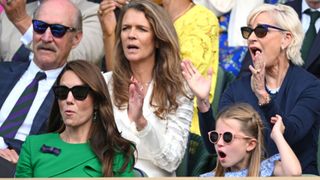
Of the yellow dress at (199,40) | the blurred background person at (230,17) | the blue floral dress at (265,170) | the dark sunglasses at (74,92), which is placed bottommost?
the blurred background person at (230,17)

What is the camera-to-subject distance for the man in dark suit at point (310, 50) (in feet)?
28.5

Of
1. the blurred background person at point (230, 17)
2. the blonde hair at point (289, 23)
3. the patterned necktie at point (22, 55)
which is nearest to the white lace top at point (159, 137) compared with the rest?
the blonde hair at point (289, 23)

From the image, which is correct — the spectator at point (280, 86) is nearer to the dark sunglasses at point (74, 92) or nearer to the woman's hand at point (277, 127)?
the woman's hand at point (277, 127)

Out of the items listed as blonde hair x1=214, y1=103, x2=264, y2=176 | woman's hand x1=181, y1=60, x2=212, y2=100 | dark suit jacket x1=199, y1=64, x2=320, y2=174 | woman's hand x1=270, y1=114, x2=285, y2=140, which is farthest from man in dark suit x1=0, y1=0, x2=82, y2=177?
woman's hand x1=270, y1=114, x2=285, y2=140

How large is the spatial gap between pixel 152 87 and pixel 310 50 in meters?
1.61

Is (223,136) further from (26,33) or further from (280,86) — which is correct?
(26,33)

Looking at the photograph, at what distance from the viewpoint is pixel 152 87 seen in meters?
7.78

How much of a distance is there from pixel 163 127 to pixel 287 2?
92.5 inches

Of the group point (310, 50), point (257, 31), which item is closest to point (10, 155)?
point (257, 31)

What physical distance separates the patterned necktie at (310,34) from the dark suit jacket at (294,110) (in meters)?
1.06

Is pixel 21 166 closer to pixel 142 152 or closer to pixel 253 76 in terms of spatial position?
pixel 142 152

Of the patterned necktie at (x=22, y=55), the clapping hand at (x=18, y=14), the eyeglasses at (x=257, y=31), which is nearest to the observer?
the eyeglasses at (x=257, y=31)

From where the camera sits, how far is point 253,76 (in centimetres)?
740

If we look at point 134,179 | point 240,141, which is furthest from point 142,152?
point 134,179
